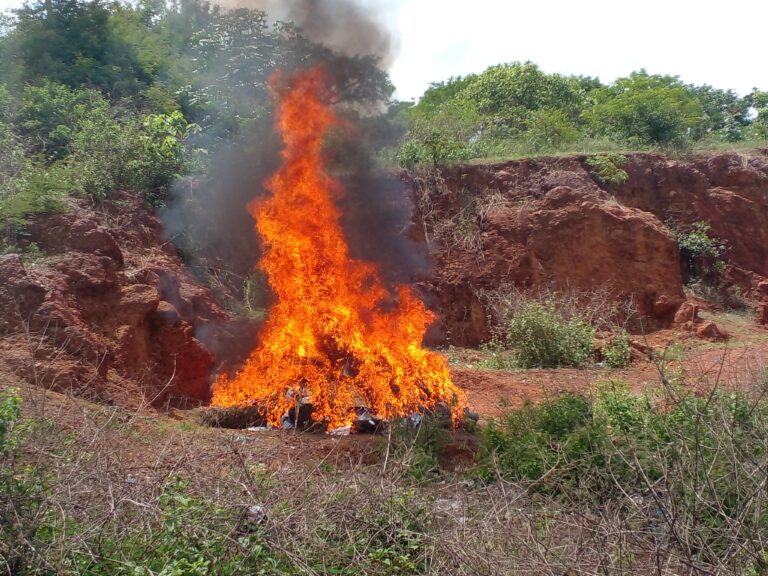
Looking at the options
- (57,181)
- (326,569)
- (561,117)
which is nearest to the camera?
(326,569)

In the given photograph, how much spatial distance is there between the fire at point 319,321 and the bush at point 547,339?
Answer: 2.42 metres

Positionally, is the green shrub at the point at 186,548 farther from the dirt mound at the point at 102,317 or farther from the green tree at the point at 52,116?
the green tree at the point at 52,116

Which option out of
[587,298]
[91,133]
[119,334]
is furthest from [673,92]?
[119,334]

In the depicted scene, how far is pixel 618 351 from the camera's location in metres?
12.8

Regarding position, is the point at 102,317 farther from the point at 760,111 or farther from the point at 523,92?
the point at 760,111

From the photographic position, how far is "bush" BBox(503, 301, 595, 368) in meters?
12.4

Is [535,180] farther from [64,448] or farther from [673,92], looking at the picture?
[64,448]

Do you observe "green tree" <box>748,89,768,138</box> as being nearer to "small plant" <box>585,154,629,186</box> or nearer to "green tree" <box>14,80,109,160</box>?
"small plant" <box>585,154,629,186</box>

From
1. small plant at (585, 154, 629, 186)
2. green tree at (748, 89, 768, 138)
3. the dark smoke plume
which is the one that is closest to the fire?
the dark smoke plume

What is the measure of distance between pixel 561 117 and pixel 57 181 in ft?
54.1

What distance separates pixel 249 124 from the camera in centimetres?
1352

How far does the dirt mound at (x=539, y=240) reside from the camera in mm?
16781

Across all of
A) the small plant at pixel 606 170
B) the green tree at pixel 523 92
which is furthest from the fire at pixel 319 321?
the green tree at pixel 523 92

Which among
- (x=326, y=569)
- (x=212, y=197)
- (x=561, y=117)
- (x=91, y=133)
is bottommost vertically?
(x=326, y=569)
